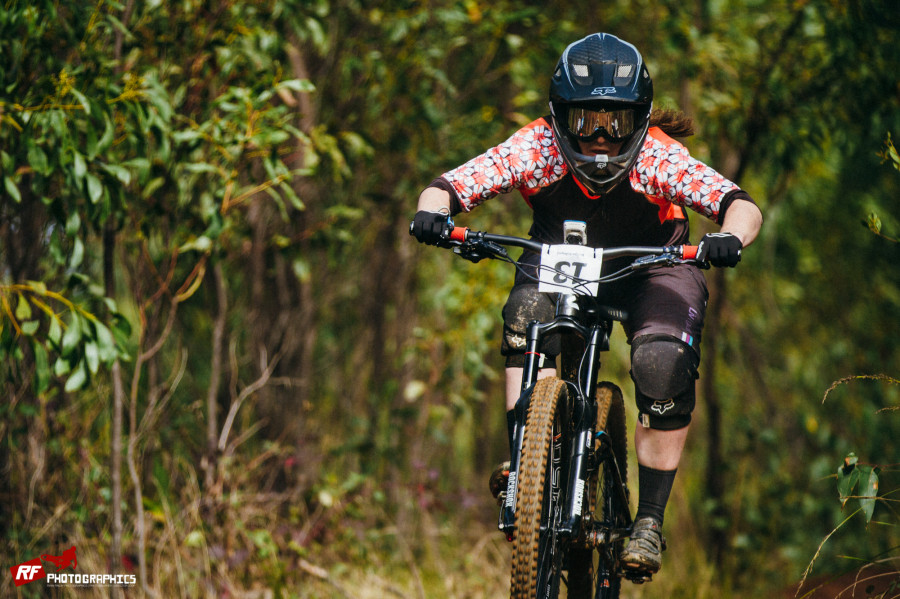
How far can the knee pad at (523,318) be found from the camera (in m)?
3.40

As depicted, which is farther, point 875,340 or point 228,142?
point 875,340

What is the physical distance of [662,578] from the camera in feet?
19.5

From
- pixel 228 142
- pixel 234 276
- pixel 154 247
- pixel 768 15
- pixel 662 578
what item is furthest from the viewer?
pixel 768 15

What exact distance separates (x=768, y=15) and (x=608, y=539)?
5.39 meters

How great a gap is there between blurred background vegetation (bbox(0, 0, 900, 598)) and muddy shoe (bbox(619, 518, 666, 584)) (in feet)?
2.42

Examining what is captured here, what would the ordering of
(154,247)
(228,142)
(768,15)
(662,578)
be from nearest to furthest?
(228,142) < (154,247) < (662,578) < (768,15)

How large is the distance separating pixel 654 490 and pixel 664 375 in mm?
506

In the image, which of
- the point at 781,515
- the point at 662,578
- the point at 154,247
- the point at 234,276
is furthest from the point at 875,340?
the point at 154,247

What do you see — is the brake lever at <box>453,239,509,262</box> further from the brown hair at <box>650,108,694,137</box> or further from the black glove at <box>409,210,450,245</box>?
the brown hair at <box>650,108,694,137</box>

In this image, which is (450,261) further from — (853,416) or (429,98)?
(853,416)

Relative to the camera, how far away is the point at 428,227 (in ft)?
10.4

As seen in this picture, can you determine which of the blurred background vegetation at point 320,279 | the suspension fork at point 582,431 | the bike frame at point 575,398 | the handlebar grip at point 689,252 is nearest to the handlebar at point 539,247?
the handlebar grip at point 689,252

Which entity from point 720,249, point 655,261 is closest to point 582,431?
point 655,261

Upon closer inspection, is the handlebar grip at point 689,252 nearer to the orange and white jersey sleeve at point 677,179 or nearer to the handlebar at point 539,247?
the handlebar at point 539,247
